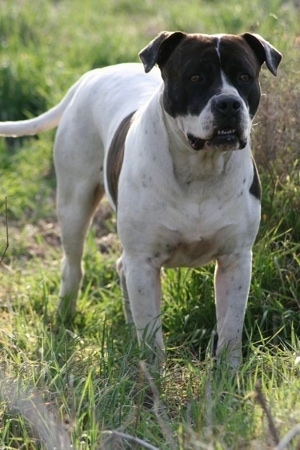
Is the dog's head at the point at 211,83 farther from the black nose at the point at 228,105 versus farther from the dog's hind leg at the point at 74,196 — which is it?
the dog's hind leg at the point at 74,196

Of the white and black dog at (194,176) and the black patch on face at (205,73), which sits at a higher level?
the black patch on face at (205,73)

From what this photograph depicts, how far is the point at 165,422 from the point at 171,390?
1.29 ft

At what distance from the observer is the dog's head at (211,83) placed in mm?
4387

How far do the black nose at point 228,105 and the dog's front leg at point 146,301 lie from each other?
0.79 metres

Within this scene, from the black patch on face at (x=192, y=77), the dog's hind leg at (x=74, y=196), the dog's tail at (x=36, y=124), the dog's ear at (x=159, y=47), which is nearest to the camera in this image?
the black patch on face at (x=192, y=77)

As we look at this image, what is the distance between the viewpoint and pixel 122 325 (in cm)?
568

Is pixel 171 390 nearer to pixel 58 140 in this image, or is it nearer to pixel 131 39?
pixel 58 140

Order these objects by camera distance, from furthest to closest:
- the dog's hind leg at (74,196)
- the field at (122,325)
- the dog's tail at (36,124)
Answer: the dog's tail at (36,124) < the dog's hind leg at (74,196) < the field at (122,325)

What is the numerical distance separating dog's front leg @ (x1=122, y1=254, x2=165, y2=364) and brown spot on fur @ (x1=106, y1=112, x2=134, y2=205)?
0.44 meters

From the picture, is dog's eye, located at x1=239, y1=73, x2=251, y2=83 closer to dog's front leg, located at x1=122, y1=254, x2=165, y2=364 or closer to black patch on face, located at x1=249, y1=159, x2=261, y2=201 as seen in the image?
black patch on face, located at x1=249, y1=159, x2=261, y2=201

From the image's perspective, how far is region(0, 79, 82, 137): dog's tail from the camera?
5777 mm

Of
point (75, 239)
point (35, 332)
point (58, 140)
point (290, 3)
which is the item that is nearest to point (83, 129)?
point (58, 140)

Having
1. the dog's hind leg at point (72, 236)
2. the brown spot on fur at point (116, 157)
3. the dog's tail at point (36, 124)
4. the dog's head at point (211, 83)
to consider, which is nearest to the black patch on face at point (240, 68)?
the dog's head at point (211, 83)

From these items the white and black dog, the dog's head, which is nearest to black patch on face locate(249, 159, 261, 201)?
the white and black dog
